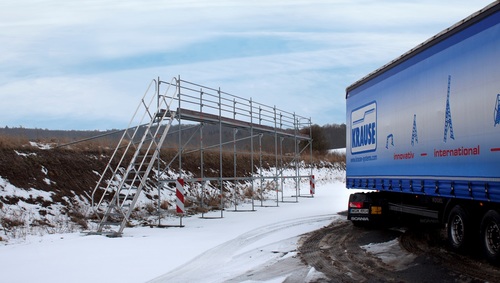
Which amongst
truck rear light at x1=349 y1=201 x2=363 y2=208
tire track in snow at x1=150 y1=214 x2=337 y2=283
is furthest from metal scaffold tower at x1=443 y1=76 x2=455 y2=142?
truck rear light at x1=349 y1=201 x2=363 y2=208

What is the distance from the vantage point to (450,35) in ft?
32.9

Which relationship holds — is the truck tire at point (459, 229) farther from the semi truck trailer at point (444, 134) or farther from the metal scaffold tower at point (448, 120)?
the metal scaffold tower at point (448, 120)

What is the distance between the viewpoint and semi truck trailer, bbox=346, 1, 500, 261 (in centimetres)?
879

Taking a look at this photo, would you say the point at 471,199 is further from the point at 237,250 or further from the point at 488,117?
the point at 237,250

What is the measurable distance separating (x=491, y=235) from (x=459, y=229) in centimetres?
118

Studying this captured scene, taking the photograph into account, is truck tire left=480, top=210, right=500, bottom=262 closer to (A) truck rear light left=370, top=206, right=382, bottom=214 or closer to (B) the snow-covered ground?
(B) the snow-covered ground

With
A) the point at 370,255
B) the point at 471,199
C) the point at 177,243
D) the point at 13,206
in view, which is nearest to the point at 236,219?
the point at 177,243

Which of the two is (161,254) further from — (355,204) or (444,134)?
(355,204)

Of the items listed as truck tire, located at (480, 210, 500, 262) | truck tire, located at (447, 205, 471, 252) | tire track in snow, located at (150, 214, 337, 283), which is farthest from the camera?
truck tire, located at (447, 205, 471, 252)

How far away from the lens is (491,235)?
30.0 ft

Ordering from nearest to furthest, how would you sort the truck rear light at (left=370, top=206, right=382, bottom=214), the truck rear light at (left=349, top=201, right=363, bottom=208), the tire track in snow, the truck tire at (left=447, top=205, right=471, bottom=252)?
the tire track in snow → the truck tire at (left=447, top=205, right=471, bottom=252) → the truck rear light at (left=370, top=206, right=382, bottom=214) → the truck rear light at (left=349, top=201, right=363, bottom=208)

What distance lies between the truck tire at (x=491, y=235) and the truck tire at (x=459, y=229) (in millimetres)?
448

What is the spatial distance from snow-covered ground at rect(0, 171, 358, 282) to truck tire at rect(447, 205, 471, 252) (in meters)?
2.99

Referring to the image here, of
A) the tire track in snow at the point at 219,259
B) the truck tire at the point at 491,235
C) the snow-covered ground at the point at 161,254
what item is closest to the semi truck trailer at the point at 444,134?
the truck tire at the point at 491,235
